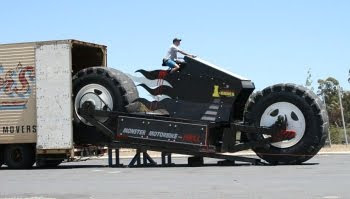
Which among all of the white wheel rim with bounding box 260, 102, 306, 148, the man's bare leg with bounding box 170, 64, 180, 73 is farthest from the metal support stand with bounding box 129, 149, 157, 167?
the white wheel rim with bounding box 260, 102, 306, 148

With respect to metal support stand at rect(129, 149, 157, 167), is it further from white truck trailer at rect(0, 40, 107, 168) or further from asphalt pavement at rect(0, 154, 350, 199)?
asphalt pavement at rect(0, 154, 350, 199)

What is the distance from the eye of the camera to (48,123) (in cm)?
1773

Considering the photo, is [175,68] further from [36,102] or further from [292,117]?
[36,102]

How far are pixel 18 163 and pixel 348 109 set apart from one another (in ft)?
155

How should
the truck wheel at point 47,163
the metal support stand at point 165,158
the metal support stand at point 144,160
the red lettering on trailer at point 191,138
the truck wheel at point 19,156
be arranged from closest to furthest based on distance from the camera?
the red lettering on trailer at point 191,138 → the metal support stand at point 165,158 → the metal support stand at point 144,160 → the truck wheel at point 47,163 → the truck wheel at point 19,156

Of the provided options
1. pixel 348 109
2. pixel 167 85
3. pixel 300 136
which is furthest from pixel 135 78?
pixel 348 109

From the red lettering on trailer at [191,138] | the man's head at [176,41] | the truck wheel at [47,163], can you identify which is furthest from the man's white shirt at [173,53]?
the truck wheel at [47,163]

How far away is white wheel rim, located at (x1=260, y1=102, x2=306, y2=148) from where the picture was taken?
16.3m

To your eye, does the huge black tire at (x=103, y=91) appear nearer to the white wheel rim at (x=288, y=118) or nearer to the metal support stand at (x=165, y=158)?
the metal support stand at (x=165, y=158)

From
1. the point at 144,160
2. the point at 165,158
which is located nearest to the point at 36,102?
the point at 144,160

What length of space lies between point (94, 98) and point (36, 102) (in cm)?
156

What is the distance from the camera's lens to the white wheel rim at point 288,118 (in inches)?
643

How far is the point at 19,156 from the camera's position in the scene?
61.2 ft

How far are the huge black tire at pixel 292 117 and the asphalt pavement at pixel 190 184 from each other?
2.48 feet
